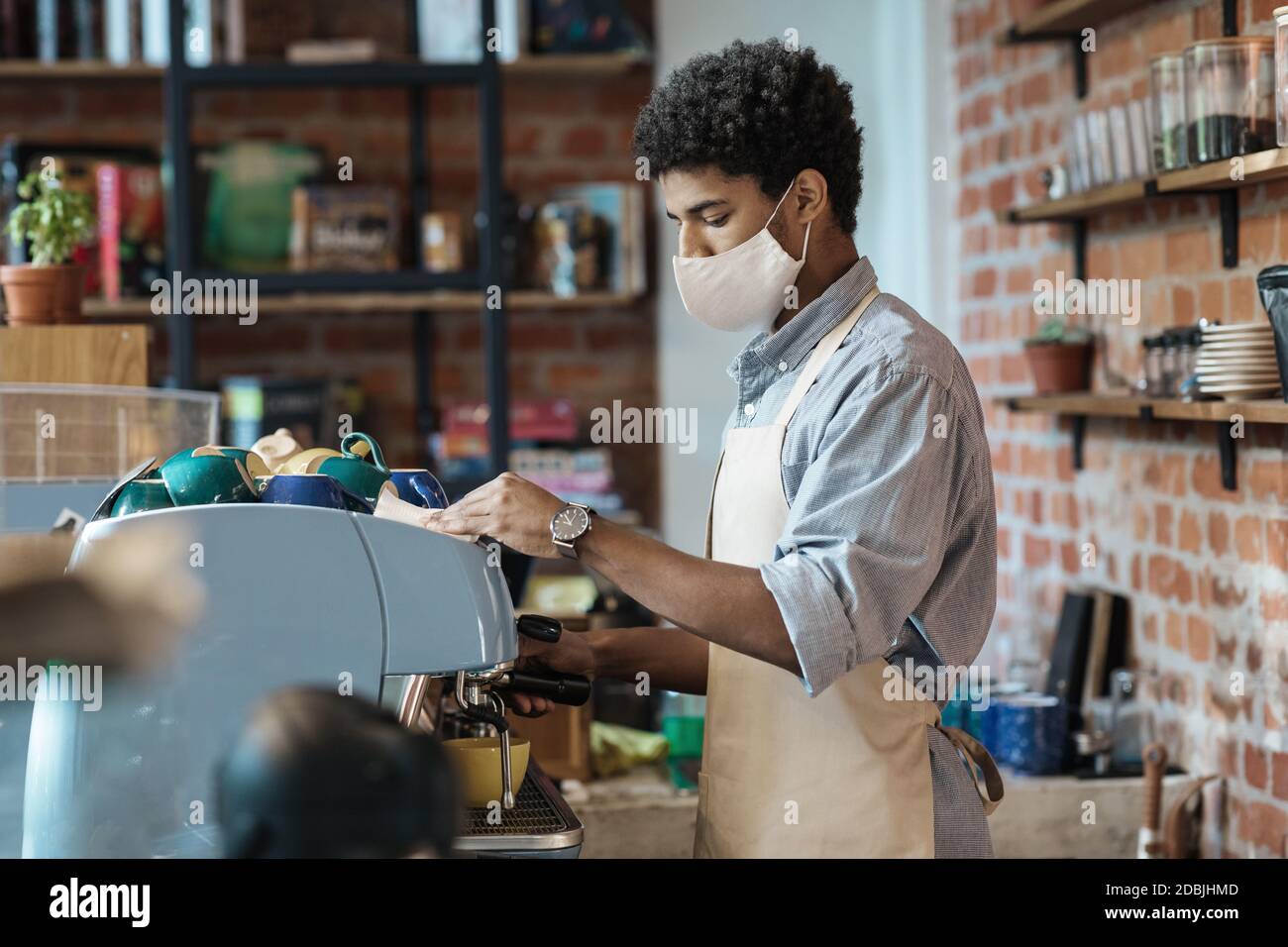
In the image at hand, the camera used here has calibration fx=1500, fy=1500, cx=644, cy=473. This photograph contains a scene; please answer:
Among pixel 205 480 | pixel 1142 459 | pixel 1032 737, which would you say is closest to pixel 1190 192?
pixel 1142 459

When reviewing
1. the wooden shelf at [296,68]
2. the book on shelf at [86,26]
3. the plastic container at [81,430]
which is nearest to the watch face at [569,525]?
the plastic container at [81,430]

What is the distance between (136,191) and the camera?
3361mm

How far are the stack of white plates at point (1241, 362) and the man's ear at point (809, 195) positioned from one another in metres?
0.78

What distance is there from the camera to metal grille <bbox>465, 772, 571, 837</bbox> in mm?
1292

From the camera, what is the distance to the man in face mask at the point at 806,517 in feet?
3.94

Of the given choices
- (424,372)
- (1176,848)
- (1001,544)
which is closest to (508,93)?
(424,372)

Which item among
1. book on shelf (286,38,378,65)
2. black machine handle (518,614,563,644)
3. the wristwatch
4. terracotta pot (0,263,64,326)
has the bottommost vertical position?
black machine handle (518,614,563,644)

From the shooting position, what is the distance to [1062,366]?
8.54 feet

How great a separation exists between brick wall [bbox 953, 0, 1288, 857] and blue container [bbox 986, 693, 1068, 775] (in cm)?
19

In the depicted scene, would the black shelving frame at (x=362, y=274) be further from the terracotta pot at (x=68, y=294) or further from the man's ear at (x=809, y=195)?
the man's ear at (x=809, y=195)

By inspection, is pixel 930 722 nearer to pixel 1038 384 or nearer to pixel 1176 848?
pixel 1176 848

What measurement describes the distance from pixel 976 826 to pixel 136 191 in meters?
2.61
